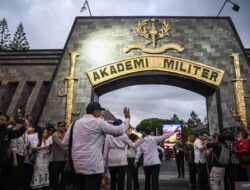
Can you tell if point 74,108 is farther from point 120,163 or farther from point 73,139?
point 73,139

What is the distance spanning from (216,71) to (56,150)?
10.1m

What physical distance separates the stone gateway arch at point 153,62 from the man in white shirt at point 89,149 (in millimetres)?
8240

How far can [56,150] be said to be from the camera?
19.5ft

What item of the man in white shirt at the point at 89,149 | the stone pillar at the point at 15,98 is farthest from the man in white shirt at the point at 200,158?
the stone pillar at the point at 15,98

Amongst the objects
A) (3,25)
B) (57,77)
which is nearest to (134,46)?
(57,77)

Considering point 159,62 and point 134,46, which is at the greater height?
point 134,46

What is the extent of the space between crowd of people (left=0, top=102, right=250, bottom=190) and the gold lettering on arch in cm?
560

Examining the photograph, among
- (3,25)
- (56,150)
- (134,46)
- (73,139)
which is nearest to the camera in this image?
(73,139)

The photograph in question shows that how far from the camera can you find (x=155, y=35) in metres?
12.5

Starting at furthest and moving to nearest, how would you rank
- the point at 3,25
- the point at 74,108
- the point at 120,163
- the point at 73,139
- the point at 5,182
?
the point at 3,25 → the point at 74,108 → the point at 5,182 → the point at 120,163 → the point at 73,139

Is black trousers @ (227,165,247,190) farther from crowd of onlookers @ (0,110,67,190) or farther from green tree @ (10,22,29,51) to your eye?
green tree @ (10,22,29,51)

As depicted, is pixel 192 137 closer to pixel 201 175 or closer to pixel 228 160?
pixel 201 175

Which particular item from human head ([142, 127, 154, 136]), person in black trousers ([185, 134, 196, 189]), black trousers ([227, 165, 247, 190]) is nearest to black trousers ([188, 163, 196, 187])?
person in black trousers ([185, 134, 196, 189])

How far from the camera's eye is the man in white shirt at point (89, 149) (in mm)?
2910
